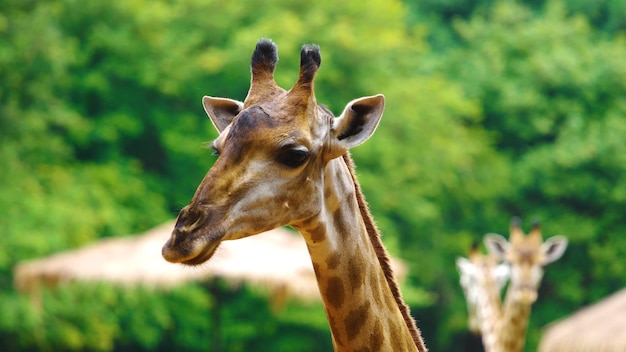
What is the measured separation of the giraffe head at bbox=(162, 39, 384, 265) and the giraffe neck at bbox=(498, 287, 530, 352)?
8.45 m

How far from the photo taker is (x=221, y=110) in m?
3.74

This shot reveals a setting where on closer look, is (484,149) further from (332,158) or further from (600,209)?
(332,158)

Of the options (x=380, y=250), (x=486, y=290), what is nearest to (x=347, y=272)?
(x=380, y=250)

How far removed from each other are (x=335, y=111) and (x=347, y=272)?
61.0 ft

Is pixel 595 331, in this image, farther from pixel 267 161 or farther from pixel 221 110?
pixel 267 161

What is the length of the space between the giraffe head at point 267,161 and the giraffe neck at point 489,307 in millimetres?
8948

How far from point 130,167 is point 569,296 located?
1145 centimetres

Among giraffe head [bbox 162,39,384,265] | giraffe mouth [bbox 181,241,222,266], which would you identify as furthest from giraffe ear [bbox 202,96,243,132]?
giraffe mouth [bbox 181,241,222,266]

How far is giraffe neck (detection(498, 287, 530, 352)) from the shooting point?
11562 mm

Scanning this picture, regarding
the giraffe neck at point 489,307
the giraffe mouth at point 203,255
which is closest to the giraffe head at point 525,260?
the giraffe neck at point 489,307

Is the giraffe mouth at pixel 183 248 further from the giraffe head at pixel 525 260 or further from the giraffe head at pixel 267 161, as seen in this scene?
the giraffe head at pixel 525 260

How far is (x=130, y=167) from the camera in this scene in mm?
22578

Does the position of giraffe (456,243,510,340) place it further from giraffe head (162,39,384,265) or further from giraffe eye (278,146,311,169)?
giraffe eye (278,146,311,169)

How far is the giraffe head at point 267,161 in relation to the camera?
3.03 m
